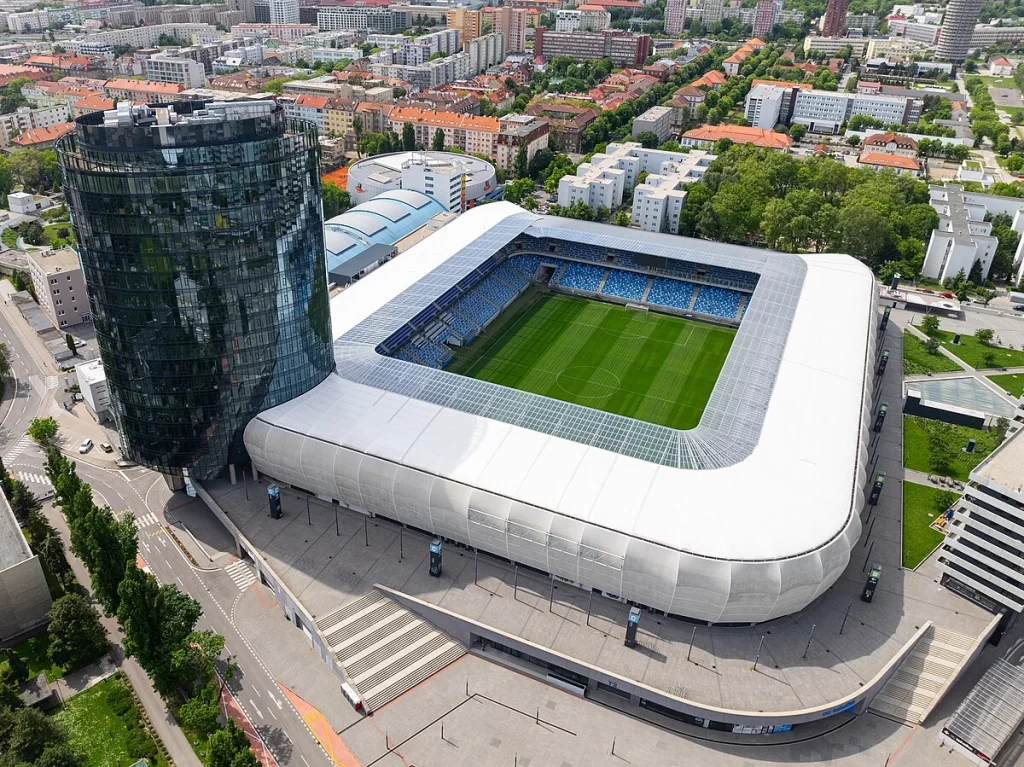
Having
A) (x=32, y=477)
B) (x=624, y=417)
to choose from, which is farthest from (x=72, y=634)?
(x=624, y=417)

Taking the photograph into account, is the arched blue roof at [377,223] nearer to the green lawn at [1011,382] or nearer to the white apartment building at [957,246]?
the white apartment building at [957,246]

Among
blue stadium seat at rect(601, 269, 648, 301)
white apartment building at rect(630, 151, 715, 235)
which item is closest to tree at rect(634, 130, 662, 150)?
white apartment building at rect(630, 151, 715, 235)

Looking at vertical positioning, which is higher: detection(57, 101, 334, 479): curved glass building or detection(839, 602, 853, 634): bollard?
detection(57, 101, 334, 479): curved glass building

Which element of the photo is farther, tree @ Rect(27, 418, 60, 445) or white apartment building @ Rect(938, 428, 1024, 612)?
tree @ Rect(27, 418, 60, 445)

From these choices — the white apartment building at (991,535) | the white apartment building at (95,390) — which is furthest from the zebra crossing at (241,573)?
the white apartment building at (991,535)

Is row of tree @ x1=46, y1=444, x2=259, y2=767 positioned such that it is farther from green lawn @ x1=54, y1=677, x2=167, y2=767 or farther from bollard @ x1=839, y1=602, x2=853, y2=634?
bollard @ x1=839, y1=602, x2=853, y2=634

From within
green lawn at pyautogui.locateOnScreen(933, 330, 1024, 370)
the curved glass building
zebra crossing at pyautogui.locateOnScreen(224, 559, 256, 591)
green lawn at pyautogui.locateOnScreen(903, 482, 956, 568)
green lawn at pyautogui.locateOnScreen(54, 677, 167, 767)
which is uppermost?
the curved glass building

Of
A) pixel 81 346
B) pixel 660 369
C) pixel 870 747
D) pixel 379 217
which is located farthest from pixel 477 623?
pixel 379 217
